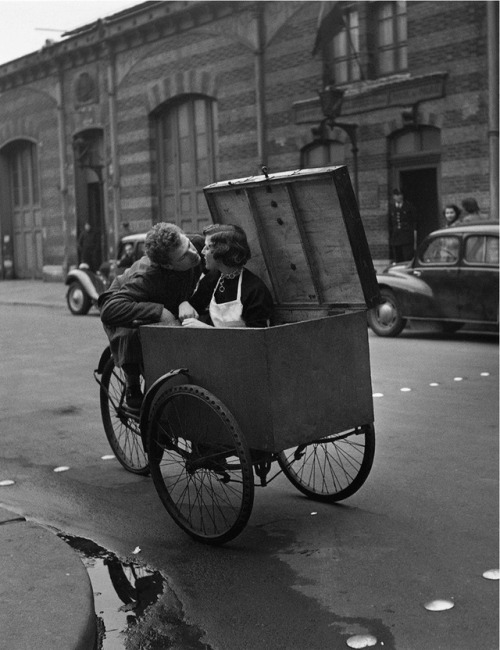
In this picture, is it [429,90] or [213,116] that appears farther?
[213,116]

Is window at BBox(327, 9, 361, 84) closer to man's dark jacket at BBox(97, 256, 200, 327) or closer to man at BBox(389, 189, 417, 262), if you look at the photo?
man at BBox(389, 189, 417, 262)

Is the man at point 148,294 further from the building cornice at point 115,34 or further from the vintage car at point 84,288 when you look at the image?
the building cornice at point 115,34

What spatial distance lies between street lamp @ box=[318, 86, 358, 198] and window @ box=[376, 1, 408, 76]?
121cm

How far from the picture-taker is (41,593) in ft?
11.9

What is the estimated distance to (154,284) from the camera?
5309mm

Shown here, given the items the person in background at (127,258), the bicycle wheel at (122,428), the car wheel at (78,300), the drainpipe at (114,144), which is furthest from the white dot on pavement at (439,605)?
the drainpipe at (114,144)

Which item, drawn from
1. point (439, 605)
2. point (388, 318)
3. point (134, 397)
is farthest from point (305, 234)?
point (388, 318)

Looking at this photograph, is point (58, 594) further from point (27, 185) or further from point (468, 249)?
point (27, 185)

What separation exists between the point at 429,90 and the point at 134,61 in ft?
33.8

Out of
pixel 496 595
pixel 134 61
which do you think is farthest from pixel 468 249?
pixel 134 61

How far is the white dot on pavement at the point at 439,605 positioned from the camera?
366cm

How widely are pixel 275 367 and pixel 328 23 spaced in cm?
1666

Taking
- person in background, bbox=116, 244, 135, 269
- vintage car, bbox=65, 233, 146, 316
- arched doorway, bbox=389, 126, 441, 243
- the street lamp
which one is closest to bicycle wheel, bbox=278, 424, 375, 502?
person in background, bbox=116, 244, 135, 269

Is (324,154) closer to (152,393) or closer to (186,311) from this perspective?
(186,311)
